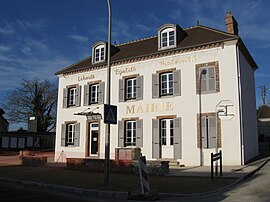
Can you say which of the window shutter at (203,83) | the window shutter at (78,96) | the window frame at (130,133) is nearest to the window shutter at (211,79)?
the window shutter at (203,83)

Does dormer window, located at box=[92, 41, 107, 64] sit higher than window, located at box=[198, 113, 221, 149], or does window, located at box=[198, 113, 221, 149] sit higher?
dormer window, located at box=[92, 41, 107, 64]

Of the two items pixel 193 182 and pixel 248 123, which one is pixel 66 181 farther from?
pixel 248 123

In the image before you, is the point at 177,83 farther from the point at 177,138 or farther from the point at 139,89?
the point at 177,138

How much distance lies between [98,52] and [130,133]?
7304 millimetres

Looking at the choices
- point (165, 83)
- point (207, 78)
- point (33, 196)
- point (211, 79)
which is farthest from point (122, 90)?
point (33, 196)

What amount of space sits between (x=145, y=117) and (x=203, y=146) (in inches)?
172

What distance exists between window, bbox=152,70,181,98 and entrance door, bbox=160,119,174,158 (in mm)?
1782

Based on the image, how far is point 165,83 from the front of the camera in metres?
19.6

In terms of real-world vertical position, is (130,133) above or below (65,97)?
below

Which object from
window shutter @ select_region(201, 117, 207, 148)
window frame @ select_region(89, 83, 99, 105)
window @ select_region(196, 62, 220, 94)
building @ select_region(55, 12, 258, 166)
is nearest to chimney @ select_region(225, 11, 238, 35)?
building @ select_region(55, 12, 258, 166)

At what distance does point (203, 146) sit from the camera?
677 inches

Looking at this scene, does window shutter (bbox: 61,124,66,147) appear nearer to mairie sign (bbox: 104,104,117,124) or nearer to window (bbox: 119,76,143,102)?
window (bbox: 119,76,143,102)

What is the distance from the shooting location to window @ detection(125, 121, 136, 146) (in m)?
20.3

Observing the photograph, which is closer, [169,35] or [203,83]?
[203,83]
